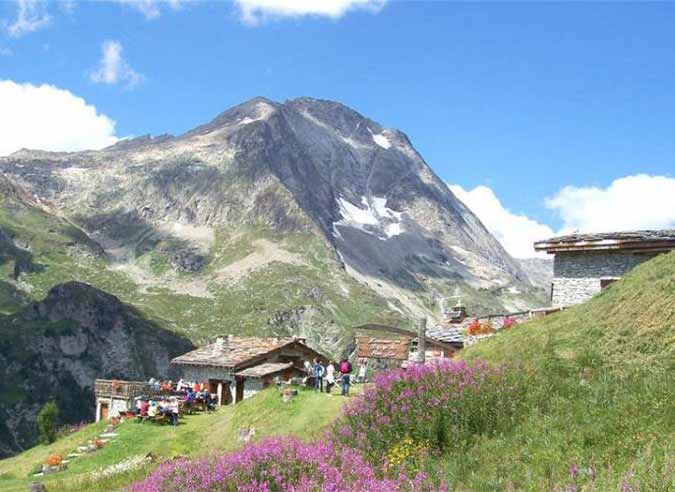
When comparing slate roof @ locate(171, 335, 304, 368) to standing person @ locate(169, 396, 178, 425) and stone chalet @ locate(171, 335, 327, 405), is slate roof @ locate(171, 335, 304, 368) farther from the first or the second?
standing person @ locate(169, 396, 178, 425)

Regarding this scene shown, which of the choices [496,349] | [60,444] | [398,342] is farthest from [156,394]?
[496,349]

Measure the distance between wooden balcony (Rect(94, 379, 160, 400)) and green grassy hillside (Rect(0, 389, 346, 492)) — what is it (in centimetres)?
1054

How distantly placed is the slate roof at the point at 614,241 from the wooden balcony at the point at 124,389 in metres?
26.4

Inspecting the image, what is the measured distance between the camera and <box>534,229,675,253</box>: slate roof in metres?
27.5

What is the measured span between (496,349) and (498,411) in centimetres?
847

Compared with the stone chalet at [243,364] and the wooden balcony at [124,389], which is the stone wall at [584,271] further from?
the wooden balcony at [124,389]

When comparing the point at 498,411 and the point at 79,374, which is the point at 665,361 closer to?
the point at 498,411

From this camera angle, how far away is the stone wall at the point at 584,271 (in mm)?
28406

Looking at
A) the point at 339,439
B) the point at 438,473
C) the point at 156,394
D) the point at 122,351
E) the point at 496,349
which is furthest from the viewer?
the point at 122,351

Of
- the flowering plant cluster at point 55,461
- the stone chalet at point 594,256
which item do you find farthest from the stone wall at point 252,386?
the stone chalet at point 594,256

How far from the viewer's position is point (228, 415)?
3195 centimetres

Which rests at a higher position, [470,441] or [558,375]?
[558,375]

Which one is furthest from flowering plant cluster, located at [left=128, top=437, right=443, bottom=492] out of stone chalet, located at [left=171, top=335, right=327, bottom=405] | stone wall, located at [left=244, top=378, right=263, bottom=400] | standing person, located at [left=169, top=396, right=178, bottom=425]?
stone wall, located at [left=244, top=378, right=263, bottom=400]

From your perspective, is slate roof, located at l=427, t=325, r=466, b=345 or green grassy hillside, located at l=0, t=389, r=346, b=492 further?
slate roof, located at l=427, t=325, r=466, b=345
